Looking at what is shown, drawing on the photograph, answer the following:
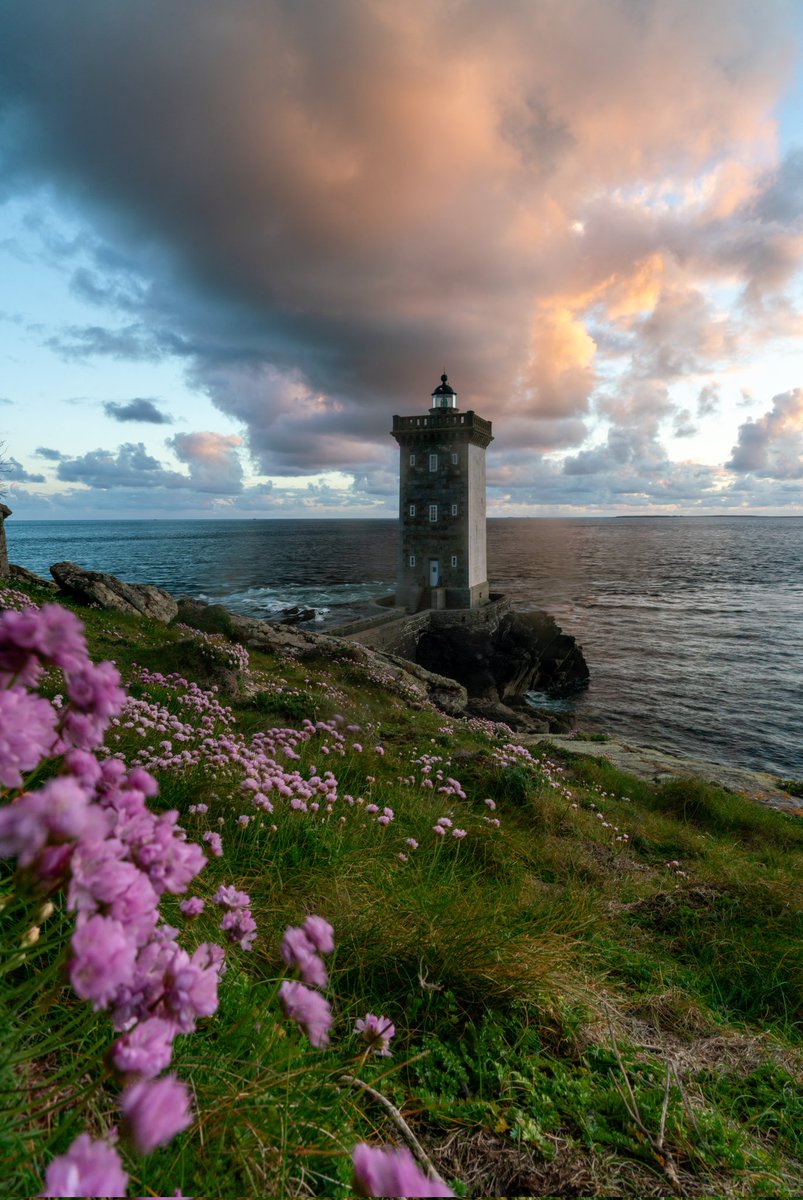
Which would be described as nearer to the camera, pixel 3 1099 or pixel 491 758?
pixel 3 1099

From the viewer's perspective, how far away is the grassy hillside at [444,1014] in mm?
1661

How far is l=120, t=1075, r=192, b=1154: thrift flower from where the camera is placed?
862 millimetres

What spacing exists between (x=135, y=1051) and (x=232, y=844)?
3028 millimetres

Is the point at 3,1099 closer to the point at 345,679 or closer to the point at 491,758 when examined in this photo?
the point at 491,758

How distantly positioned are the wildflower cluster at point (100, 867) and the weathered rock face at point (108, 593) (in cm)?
1780

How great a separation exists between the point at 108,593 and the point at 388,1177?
747 inches

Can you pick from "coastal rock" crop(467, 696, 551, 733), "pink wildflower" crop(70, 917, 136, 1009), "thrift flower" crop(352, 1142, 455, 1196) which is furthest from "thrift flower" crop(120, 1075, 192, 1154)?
"coastal rock" crop(467, 696, 551, 733)

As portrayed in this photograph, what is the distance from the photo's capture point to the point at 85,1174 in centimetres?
77

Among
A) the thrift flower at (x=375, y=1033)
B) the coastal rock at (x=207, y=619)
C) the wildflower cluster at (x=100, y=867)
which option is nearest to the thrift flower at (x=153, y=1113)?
the wildflower cluster at (x=100, y=867)

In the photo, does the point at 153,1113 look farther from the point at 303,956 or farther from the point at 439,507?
the point at 439,507

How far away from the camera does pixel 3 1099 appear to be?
150 centimetres

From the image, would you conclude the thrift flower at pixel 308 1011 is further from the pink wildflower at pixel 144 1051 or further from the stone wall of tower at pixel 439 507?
the stone wall of tower at pixel 439 507

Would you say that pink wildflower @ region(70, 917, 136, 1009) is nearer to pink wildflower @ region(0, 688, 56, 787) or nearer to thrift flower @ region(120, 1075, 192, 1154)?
thrift flower @ region(120, 1075, 192, 1154)

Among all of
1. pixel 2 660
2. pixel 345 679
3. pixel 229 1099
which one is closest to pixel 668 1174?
pixel 229 1099
